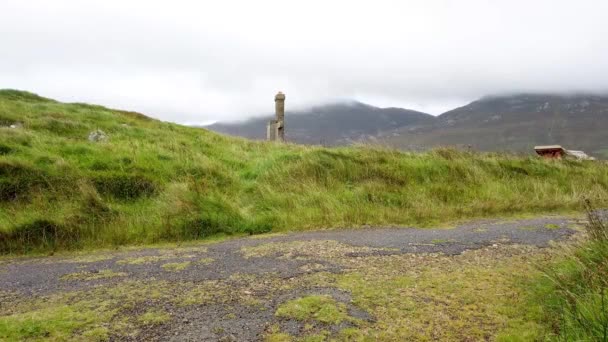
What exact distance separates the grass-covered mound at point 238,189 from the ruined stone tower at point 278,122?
4.48 metres

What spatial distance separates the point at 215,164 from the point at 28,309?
770 centimetres

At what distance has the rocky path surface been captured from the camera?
12.7 feet

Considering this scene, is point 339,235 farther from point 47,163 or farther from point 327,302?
point 47,163

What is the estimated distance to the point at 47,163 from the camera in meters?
10.1

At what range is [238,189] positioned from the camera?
34.1 feet

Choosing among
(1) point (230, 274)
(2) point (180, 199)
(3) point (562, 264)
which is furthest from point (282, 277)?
(2) point (180, 199)

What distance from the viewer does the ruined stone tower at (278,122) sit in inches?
707

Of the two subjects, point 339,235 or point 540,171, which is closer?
point 339,235

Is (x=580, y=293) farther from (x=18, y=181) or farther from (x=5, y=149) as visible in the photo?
(x=5, y=149)

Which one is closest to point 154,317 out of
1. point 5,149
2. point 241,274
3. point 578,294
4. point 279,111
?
point 241,274

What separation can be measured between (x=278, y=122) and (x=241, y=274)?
13737mm

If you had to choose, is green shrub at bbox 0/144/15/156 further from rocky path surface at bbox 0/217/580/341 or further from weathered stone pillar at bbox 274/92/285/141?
weathered stone pillar at bbox 274/92/285/141

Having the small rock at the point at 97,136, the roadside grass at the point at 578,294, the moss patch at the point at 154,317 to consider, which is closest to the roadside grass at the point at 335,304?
the moss patch at the point at 154,317

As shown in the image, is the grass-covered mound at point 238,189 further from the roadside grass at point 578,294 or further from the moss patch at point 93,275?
the roadside grass at point 578,294
